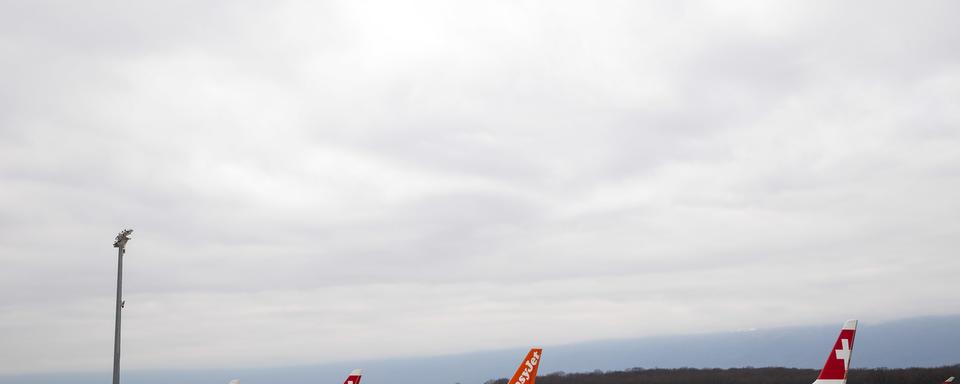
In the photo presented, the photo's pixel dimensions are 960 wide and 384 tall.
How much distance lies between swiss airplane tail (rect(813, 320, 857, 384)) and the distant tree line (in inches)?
2617

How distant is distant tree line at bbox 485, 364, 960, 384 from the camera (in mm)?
120375

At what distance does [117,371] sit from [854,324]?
128 feet

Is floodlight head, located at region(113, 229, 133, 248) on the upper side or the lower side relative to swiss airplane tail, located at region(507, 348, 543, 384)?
upper

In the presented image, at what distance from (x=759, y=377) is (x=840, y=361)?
107 metres

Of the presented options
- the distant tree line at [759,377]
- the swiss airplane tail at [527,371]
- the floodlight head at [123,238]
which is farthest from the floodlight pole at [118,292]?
the distant tree line at [759,377]

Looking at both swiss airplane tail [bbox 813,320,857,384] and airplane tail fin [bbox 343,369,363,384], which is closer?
swiss airplane tail [bbox 813,320,857,384]

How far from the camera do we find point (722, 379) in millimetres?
146750

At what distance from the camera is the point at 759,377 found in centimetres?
14700

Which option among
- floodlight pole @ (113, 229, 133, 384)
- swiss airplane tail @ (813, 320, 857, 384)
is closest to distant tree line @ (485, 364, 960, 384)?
swiss airplane tail @ (813, 320, 857, 384)

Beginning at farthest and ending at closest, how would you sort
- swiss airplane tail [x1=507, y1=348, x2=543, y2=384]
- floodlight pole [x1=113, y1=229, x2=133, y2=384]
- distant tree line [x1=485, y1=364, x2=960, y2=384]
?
distant tree line [x1=485, y1=364, x2=960, y2=384], swiss airplane tail [x1=507, y1=348, x2=543, y2=384], floodlight pole [x1=113, y1=229, x2=133, y2=384]

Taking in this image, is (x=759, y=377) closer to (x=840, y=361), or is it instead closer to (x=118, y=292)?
(x=840, y=361)

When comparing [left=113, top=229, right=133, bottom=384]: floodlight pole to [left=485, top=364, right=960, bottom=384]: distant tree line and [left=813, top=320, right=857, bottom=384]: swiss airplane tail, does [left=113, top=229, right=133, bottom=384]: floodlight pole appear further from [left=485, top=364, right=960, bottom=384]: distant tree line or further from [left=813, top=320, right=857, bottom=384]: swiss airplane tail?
[left=485, top=364, right=960, bottom=384]: distant tree line

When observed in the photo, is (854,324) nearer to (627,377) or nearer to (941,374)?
(941,374)

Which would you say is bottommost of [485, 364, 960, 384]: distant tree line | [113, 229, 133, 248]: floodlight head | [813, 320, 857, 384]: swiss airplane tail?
[485, 364, 960, 384]: distant tree line
